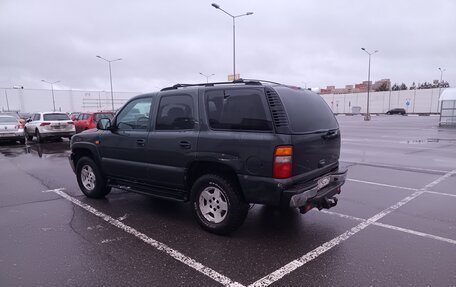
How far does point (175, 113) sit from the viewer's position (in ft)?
15.7

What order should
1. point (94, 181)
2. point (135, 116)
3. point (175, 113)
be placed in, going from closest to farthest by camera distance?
point (175, 113), point (135, 116), point (94, 181)

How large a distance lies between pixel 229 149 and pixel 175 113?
47.1 inches

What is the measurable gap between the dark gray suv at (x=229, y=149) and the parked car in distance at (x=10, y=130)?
13.6 m

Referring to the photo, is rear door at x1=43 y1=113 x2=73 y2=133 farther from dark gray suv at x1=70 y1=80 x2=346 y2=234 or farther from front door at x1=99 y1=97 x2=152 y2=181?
dark gray suv at x1=70 y1=80 x2=346 y2=234

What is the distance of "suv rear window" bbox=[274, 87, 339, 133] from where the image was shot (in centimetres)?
402

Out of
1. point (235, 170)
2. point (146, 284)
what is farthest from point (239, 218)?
point (146, 284)

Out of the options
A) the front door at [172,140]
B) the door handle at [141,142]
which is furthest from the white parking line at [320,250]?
the door handle at [141,142]

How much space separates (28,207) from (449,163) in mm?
10826

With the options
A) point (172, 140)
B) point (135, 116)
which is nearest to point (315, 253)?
point (172, 140)

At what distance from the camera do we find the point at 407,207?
5480 millimetres

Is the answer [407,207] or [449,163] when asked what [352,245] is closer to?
[407,207]

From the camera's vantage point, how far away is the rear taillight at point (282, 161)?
3.76 m

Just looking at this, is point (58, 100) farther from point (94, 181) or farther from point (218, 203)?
point (218, 203)

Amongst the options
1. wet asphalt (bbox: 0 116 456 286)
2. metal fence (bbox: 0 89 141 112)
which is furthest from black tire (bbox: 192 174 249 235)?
metal fence (bbox: 0 89 141 112)
